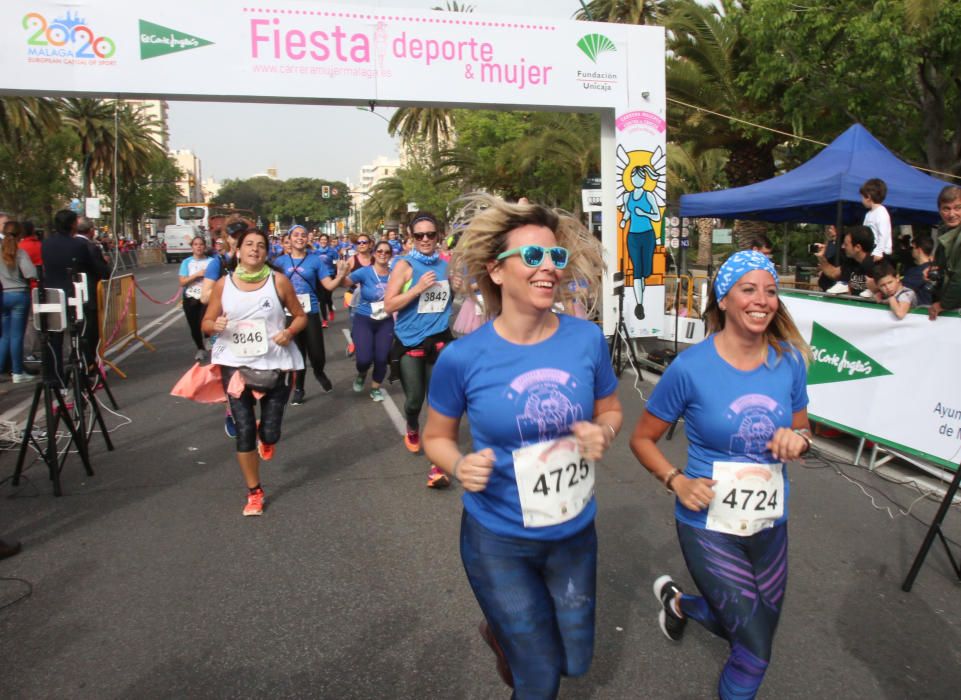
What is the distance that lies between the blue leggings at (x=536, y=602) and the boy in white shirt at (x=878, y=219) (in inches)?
245

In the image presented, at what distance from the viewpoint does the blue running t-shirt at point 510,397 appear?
87.2 inches

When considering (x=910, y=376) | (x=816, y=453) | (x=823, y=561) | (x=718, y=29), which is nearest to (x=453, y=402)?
(x=823, y=561)

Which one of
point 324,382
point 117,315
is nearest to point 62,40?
point 117,315

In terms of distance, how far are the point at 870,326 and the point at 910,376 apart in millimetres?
568

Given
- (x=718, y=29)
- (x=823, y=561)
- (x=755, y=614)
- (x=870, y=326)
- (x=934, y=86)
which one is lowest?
(x=823, y=561)

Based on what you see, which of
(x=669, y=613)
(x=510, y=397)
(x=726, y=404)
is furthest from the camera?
(x=669, y=613)

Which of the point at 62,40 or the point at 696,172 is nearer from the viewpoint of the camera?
the point at 62,40

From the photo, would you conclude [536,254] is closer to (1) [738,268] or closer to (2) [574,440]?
(2) [574,440]

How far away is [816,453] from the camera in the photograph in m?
6.26

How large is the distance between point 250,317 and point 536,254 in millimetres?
3054

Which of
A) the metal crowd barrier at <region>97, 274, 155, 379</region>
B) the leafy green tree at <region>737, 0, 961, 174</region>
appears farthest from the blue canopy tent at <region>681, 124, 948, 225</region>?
the metal crowd barrier at <region>97, 274, 155, 379</region>

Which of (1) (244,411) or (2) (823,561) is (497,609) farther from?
(1) (244,411)

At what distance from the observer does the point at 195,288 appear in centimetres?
1059

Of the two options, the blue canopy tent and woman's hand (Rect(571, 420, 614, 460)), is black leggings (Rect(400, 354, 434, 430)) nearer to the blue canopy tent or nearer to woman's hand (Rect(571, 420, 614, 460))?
woman's hand (Rect(571, 420, 614, 460))
